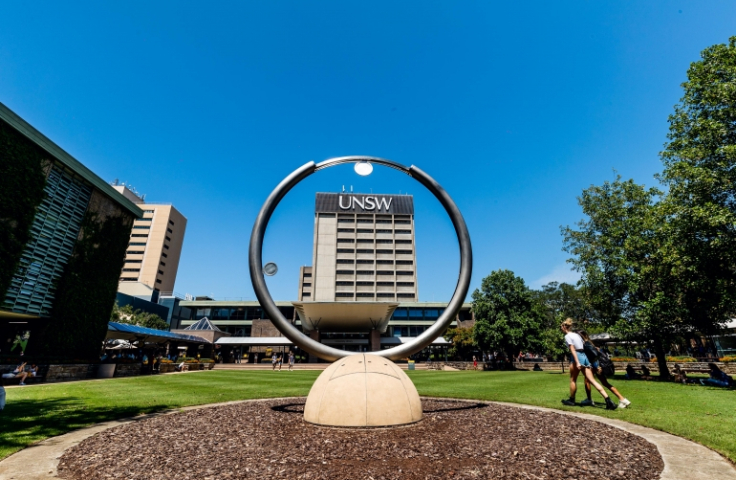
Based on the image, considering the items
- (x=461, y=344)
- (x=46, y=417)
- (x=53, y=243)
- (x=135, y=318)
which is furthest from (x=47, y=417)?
(x=135, y=318)

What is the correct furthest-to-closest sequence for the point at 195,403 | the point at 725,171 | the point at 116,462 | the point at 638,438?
the point at 725,171 < the point at 195,403 < the point at 638,438 < the point at 116,462

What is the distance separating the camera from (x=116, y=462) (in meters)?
5.38

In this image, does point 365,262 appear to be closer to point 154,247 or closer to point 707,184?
point 154,247

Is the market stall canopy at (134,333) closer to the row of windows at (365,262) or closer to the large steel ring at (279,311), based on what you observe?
the large steel ring at (279,311)

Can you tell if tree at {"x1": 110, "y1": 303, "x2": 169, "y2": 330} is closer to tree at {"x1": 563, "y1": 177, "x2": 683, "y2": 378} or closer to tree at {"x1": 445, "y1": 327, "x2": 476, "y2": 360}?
tree at {"x1": 445, "y1": 327, "x2": 476, "y2": 360}

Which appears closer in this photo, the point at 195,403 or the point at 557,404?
the point at 557,404

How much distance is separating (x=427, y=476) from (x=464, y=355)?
63.4 metres

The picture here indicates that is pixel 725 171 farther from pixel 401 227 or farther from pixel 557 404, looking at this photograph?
pixel 401 227

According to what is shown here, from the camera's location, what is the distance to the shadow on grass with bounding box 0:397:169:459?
6.82 meters

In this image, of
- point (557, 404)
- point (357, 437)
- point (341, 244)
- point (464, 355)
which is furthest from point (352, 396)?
point (341, 244)

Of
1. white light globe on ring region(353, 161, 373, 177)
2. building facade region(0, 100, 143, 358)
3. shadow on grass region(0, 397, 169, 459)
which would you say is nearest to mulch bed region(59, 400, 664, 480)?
shadow on grass region(0, 397, 169, 459)

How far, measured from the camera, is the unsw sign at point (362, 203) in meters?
116

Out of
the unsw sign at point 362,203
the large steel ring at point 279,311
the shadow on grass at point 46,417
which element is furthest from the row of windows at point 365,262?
the large steel ring at point 279,311

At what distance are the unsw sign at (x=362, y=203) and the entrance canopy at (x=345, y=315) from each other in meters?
57.7
